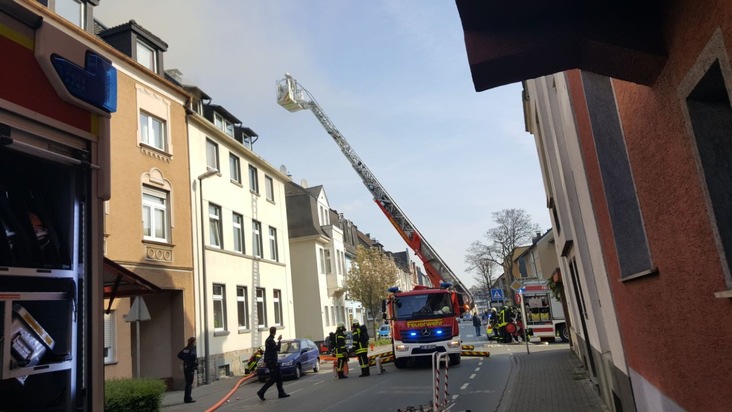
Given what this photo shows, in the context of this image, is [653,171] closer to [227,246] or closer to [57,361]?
[57,361]

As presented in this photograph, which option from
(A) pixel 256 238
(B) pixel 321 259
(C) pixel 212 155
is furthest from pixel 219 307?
(B) pixel 321 259

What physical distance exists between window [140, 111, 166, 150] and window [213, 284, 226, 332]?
5.98 metres

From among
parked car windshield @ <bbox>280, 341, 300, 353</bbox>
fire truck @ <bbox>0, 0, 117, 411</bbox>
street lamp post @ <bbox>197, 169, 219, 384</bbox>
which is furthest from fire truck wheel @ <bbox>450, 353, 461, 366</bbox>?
fire truck @ <bbox>0, 0, 117, 411</bbox>

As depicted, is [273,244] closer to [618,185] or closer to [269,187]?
[269,187]

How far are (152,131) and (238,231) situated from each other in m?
6.78

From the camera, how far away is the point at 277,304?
27.0 metres

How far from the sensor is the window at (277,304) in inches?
1049

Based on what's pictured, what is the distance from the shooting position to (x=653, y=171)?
3744 mm

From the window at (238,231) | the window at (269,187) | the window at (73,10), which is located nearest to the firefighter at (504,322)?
the window at (238,231)

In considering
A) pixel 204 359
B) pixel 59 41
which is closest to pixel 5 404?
pixel 59 41

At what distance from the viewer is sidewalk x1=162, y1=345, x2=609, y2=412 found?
9.36 metres

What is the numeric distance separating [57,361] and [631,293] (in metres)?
4.92

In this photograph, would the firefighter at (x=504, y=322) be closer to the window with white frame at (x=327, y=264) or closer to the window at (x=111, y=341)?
the window with white frame at (x=327, y=264)

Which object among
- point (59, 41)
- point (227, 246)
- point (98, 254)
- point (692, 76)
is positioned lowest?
point (98, 254)
